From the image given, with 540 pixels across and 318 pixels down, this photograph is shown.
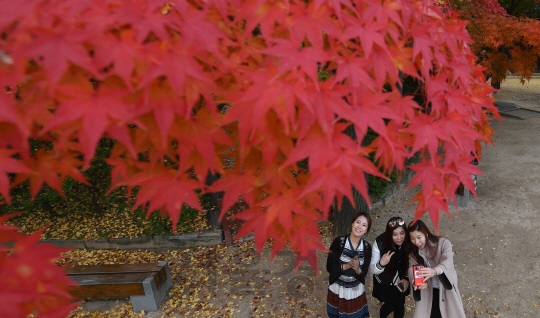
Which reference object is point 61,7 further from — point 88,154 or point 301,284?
point 301,284

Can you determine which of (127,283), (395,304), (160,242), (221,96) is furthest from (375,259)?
(160,242)

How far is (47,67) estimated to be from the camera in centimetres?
86

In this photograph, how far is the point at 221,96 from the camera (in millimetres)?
1184

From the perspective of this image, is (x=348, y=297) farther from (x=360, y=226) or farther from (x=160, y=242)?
(x=160, y=242)

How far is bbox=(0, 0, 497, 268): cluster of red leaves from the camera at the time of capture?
922 mm

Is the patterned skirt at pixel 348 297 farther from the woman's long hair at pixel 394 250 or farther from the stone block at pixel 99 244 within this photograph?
the stone block at pixel 99 244

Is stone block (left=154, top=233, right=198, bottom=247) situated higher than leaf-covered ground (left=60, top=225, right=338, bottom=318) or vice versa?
stone block (left=154, top=233, right=198, bottom=247)

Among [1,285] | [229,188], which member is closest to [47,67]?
[1,285]

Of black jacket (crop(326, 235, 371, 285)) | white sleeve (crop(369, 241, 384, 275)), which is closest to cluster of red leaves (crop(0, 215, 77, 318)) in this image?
black jacket (crop(326, 235, 371, 285))

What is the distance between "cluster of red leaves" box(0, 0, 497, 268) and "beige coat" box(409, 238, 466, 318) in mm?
1690

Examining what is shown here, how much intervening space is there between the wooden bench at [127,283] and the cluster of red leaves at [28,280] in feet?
10.5

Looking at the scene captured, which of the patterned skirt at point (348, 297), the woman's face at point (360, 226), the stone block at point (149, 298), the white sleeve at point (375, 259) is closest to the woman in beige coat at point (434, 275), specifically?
the white sleeve at point (375, 259)

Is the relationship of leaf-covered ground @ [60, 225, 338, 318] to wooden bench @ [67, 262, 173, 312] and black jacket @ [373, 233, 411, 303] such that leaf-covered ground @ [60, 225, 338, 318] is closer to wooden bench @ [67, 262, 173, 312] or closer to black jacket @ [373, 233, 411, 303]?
wooden bench @ [67, 262, 173, 312]

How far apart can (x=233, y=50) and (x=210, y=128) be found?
483 millimetres
